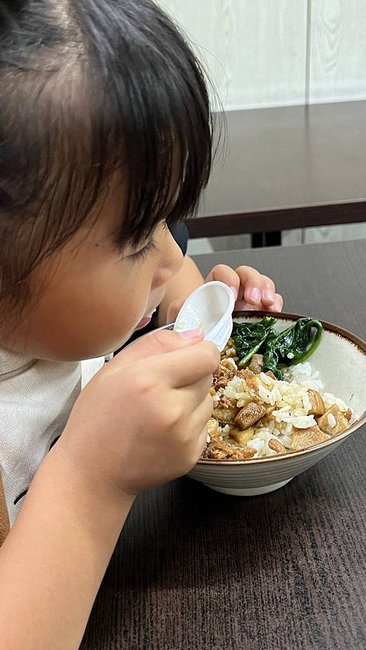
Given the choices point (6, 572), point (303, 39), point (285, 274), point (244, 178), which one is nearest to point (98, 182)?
point (6, 572)

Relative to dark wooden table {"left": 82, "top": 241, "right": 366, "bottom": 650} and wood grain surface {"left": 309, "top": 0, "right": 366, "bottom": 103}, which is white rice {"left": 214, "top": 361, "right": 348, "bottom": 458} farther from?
wood grain surface {"left": 309, "top": 0, "right": 366, "bottom": 103}

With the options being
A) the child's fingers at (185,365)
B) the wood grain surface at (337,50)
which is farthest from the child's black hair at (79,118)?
the wood grain surface at (337,50)

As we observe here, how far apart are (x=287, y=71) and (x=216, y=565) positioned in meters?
1.81

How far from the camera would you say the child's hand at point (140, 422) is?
0.57m

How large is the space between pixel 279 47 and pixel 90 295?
1725 millimetres

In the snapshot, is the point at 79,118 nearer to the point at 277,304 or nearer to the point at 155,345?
the point at 155,345

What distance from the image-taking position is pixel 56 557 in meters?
0.55

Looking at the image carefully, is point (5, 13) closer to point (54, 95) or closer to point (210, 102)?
point (54, 95)

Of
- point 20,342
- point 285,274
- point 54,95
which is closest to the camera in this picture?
point 54,95

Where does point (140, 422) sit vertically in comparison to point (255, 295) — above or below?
above

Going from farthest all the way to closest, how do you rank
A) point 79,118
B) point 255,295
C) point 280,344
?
point 255,295
point 280,344
point 79,118

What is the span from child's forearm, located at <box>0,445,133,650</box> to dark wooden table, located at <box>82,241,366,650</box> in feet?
0.18

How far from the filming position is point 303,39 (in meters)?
2.09

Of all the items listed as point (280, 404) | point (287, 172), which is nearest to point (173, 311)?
point (280, 404)
